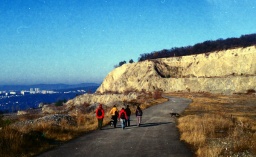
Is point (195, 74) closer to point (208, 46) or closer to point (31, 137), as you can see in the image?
point (208, 46)

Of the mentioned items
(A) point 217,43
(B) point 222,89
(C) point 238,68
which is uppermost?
(A) point 217,43

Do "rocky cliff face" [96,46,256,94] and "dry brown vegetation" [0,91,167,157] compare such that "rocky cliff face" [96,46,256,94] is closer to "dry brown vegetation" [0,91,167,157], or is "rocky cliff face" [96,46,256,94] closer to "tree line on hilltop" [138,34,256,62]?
"tree line on hilltop" [138,34,256,62]

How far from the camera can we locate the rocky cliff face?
95.0 metres

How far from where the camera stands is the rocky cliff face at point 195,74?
312ft

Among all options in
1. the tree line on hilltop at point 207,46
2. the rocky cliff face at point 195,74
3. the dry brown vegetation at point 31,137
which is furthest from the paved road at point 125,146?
the tree line on hilltop at point 207,46

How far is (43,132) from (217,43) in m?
A: 149

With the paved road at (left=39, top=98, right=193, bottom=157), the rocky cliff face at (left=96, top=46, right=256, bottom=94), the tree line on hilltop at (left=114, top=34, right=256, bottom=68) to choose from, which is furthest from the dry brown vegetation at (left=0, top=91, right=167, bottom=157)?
the tree line on hilltop at (left=114, top=34, right=256, bottom=68)

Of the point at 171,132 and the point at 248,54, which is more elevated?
the point at 248,54

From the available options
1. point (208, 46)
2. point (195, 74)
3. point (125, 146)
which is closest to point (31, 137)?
point (125, 146)

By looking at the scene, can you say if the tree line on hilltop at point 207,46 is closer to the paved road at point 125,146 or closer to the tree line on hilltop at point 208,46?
the tree line on hilltop at point 208,46

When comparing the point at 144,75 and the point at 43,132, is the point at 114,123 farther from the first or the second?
the point at 144,75

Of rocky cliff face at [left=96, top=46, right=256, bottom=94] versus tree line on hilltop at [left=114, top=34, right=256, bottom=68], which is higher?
tree line on hilltop at [left=114, top=34, right=256, bottom=68]

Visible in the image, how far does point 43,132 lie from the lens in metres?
15.7

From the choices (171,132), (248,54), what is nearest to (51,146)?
A: (171,132)
